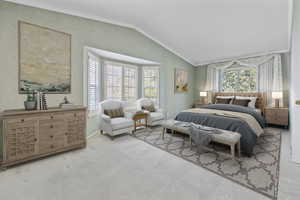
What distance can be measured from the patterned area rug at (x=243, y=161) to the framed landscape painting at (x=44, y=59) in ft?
7.58

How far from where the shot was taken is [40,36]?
8.79ft

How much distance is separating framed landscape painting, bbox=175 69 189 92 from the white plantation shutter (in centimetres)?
317

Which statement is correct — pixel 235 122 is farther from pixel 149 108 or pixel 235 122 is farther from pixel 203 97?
pixel 203 97

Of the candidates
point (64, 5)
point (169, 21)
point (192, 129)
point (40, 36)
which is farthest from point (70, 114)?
point (169, 21)

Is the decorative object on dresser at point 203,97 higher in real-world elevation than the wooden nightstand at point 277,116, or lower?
higher

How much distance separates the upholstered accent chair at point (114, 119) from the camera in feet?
11.1

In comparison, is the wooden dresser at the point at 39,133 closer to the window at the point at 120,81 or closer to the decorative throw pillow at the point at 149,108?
the window at the point at 120,81

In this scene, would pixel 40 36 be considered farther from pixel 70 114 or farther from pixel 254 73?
pixel 254 73

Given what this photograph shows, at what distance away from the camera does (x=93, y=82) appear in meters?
3.94

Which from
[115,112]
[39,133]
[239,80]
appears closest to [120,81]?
[115,112]

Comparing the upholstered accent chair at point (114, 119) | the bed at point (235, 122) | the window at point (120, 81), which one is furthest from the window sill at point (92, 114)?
the bed at point (235, 122)

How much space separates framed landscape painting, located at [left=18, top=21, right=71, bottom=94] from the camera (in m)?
2.52

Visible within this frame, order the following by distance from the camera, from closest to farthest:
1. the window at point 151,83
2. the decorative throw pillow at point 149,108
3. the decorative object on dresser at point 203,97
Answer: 1. the decorative throw pillow at point 149,108
2. the window at point 151,83
3. the decorative object on dresser at point 203,97

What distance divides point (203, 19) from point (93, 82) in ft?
11.1
